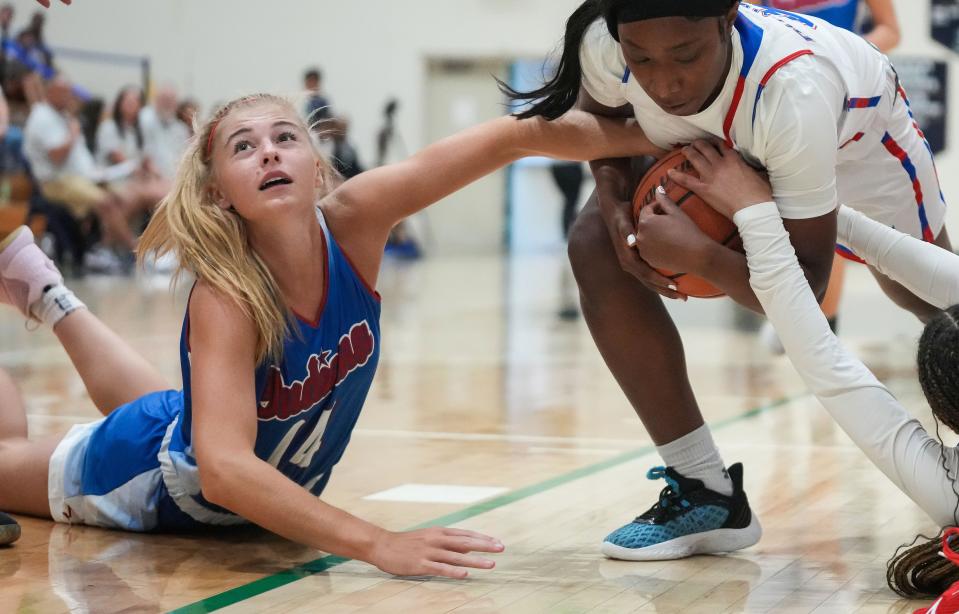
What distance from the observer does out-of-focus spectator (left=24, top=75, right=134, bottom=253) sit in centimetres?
1040

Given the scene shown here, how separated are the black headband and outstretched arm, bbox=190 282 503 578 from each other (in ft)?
2.74

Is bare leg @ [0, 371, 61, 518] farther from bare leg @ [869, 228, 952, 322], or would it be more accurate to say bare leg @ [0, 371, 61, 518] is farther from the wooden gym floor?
bare leg @ [869, 228, 952, 322]

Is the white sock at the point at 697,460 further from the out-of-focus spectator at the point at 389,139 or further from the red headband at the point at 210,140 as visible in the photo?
the out-of-focus spectator at the point at 389,139

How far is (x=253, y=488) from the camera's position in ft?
7.14

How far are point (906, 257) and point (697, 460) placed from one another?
54 cm

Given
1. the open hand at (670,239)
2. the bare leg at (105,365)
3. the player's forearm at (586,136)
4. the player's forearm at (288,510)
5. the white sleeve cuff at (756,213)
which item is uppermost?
the player's forearm at (586,136)

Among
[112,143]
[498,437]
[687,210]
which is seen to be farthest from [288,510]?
[112,143]

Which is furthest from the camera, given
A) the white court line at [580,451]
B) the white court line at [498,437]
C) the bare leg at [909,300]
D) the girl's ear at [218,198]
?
the white court line at [498,437]

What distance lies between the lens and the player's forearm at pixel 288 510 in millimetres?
2156

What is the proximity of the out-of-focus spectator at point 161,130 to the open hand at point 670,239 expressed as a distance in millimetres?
10159

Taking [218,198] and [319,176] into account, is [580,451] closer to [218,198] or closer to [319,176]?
[319,176]

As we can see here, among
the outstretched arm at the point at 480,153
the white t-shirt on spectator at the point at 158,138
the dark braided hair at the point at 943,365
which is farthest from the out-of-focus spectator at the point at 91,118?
the dark braided hair at the point at 943,365

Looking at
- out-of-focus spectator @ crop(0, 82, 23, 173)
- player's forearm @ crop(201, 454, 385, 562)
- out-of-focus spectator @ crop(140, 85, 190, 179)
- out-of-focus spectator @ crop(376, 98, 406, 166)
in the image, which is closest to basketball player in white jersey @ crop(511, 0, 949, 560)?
player's forearm @ crop(201, 454, 385, 562)

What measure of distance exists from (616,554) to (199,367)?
834 millimetres
